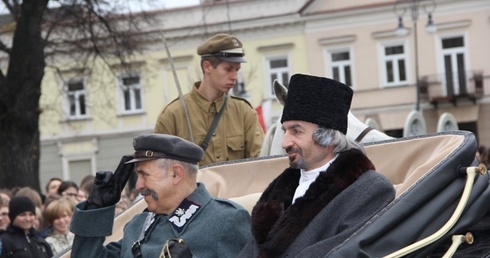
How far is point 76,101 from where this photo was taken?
41094 millimetres

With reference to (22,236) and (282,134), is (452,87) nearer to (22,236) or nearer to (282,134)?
(22,236)

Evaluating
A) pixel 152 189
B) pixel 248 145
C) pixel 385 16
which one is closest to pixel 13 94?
pixel 248 145

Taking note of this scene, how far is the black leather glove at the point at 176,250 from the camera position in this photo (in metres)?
5.33

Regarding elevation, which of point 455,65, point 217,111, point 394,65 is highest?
point 394,65

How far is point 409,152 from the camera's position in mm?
5957

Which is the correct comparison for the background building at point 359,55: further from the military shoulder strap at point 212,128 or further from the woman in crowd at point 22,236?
the military shoulder strap at point 212,128

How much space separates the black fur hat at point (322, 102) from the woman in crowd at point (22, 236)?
4.35 meters

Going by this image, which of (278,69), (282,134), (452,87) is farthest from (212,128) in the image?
(278,69)

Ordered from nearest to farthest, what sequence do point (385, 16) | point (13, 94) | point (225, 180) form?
point (225, 180)
point (13, 94)
point (385, 16)

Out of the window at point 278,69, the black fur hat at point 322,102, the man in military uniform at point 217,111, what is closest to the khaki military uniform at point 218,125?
the man in military uniform at point 217,111

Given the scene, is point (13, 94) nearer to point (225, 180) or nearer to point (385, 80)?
point (225, 180)

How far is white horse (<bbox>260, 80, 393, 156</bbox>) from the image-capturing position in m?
6.95

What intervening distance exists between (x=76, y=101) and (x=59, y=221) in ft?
103

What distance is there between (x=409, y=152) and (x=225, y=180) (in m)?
1.26
